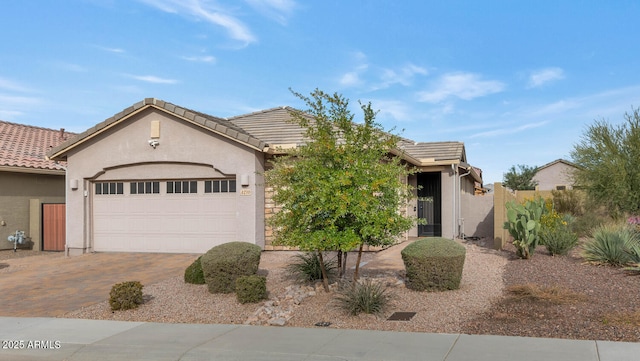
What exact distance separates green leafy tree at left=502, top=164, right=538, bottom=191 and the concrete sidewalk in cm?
5109

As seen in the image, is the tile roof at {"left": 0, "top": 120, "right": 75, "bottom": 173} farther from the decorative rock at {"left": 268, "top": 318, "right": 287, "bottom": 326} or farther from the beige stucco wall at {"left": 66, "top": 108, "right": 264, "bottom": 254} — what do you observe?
the decorative rock at {"left": 268, "top": 318, "right": 287, "bottom": 326}

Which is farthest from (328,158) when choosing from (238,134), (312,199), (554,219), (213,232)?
(554,219)

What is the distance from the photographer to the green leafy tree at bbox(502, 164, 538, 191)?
5653cm

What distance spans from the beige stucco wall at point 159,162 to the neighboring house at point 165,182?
3 cm

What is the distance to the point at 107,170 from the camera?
1842 cm

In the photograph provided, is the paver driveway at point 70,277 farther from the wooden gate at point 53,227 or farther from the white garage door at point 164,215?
the wooden gate at point 53,227

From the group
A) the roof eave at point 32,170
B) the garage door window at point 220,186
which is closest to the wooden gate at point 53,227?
the roof eave at point 32,170

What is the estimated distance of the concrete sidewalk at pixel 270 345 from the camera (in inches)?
264

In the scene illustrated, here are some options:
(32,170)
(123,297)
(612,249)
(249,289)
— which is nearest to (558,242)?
(612,249)

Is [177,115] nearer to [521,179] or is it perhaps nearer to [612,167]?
[612,167]

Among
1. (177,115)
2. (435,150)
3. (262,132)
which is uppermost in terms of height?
(177,115)

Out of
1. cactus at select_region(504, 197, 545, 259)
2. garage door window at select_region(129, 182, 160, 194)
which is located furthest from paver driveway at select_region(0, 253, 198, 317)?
cactus at select_region(504, 197, 545, 259)

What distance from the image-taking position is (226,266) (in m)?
11.0

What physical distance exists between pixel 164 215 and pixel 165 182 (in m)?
1.03
